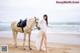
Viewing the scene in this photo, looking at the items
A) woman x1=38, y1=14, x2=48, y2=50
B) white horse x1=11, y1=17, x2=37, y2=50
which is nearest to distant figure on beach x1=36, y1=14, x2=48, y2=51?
woman x1=38, y1=14, x2=48, y2=50

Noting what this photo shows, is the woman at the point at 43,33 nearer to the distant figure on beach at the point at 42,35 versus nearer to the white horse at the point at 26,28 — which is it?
the distant figure on beach at the point at 42,35

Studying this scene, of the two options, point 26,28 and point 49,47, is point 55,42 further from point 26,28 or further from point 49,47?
point 26,28

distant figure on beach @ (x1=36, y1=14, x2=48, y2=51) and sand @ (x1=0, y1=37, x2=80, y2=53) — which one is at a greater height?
distant figure on beach @ (x1=36, y1=14, x2=48, y2=51)

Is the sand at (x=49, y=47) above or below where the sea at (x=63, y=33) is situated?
below

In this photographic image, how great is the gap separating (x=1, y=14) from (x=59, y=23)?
2.97 feet

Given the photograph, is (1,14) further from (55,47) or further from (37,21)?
(55,47)

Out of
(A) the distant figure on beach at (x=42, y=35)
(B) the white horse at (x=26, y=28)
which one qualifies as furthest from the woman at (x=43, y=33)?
(B) the white horse at (x=26, y=28)

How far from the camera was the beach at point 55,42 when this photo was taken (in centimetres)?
362

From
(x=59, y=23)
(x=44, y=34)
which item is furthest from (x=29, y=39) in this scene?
(x=59, y=23)

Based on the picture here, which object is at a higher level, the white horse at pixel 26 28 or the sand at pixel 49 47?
the white horse at pixel 26 28

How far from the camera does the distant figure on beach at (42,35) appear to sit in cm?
363

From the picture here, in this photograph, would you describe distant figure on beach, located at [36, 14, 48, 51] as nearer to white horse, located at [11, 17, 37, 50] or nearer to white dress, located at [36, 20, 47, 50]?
white dress, located at [36, 20, 47, 50]

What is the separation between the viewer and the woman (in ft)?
11.9

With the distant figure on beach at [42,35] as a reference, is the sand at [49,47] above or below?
below
